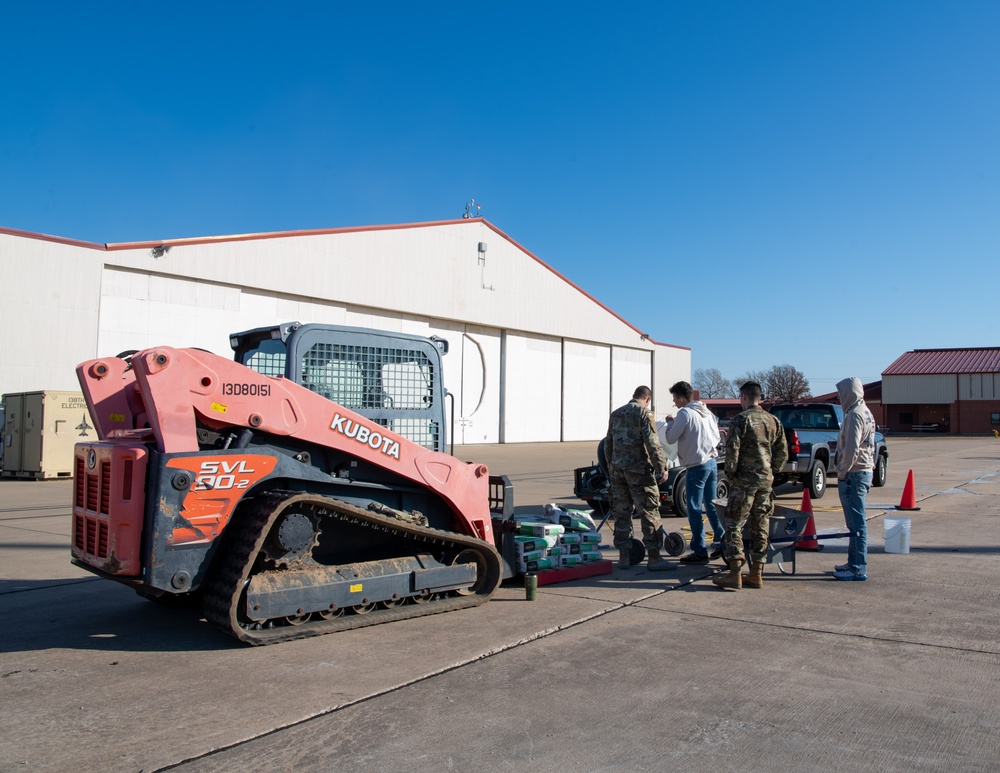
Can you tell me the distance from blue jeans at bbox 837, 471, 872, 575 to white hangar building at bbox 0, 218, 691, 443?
2188 centimetres

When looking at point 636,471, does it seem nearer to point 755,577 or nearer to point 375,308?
point 755,577

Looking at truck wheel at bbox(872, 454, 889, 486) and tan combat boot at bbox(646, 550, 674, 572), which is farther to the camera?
truck wheel at bbox(872, 454, 889, 486)

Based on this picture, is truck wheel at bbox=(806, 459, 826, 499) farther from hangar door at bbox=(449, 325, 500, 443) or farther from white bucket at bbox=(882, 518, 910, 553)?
hangar door at bbox=(449, 325, 500, 443)

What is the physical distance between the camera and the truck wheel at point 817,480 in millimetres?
14281

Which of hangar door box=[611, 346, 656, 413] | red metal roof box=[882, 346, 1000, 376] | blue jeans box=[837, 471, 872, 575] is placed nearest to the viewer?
blue jeans box=[837, 471, 872, 575]

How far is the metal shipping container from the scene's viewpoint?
60.9 ft

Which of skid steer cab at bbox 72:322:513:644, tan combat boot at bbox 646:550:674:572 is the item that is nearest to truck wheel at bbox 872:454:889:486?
tan combat boot at bbox 646:550:674:572

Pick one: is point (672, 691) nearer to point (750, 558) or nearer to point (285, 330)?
point (750, 558)

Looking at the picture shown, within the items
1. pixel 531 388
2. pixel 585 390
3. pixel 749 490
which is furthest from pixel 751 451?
pixel 585 390

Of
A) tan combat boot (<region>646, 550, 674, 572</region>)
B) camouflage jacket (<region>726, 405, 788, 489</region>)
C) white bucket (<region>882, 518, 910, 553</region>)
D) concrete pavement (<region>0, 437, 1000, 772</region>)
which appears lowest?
concrete pavement (<region>0, 437, 1000, 772</region>)

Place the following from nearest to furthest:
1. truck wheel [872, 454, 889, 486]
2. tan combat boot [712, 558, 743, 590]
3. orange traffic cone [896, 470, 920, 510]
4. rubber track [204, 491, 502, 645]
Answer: rubber track [204, 491, 502, 645], tan combat boot [712, 558, 743, 590], orange traffic cone [896, 470, 920, 510], truck wheel [872, 454, 889, 486]

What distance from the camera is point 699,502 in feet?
26.9

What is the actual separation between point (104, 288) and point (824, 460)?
20.2 m

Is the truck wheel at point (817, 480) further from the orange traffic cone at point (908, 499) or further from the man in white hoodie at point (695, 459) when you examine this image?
the man in white hoodie at point (695, 459)
